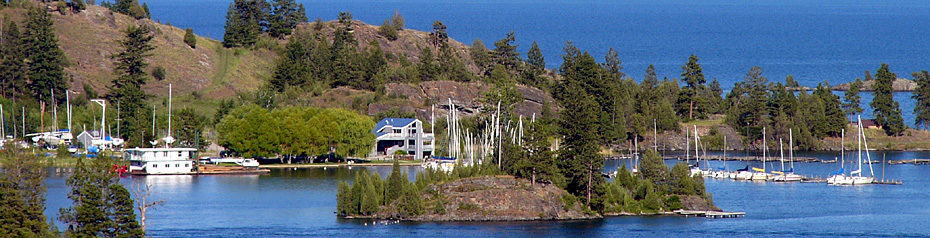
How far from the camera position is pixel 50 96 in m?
141

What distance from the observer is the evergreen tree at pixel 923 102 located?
15812 cm

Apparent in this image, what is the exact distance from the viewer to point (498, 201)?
7856cm

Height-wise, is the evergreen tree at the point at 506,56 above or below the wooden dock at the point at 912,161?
above

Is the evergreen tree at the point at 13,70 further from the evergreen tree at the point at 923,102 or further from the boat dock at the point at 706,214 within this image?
the evergreen tree at the point at 923,102

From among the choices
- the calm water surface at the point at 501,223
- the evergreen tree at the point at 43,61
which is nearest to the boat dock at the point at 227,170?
the calm water surface at the point at 501,223

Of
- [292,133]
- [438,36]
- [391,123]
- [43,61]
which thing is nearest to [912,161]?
[391,123]

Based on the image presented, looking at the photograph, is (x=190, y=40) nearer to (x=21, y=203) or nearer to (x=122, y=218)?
(x=122, y=218)

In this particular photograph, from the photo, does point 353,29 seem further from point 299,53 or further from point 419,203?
point 419,203

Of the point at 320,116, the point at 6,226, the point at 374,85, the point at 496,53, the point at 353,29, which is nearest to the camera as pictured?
the point at 6,226

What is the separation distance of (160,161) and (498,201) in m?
43.3

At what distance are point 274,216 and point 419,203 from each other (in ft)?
35.0

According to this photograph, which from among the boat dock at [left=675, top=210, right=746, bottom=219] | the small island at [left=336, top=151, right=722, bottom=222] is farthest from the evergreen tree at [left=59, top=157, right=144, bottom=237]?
the boat dock at [left=675, top=210, right=746, bottom=219]

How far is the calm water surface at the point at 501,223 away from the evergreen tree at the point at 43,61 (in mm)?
38623

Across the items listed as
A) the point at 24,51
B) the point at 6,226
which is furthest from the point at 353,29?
the point at 6,226
